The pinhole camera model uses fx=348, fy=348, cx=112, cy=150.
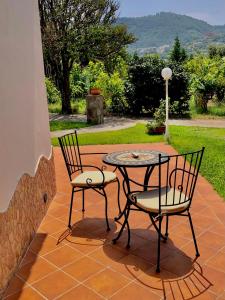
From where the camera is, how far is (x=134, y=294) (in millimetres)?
2781

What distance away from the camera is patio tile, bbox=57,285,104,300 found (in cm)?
275

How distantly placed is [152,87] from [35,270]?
12.6m

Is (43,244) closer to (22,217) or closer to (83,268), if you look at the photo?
(22,217)

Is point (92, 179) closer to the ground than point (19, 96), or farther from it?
closer to the ground

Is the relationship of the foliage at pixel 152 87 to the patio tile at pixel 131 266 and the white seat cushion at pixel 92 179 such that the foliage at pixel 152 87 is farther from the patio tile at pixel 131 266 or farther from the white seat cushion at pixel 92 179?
the patio tile at pixel 131 266

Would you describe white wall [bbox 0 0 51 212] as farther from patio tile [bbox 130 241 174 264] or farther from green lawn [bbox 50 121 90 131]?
green lawn [bbox 50 121 90 131]

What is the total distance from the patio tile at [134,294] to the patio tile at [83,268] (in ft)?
1.23

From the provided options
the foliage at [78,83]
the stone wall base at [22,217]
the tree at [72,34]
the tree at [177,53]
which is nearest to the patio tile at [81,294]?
the stone wall base at [22,217]

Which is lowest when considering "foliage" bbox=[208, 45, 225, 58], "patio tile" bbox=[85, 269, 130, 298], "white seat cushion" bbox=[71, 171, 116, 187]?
"patio tile" bbox=[85, 269, 130, 298]

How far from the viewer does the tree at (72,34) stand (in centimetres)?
1462

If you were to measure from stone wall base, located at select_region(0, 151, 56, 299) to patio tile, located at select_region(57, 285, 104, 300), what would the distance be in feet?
1.78

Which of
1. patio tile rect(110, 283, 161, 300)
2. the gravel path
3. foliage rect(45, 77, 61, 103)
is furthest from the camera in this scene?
foliage rect(45, 77, 61, 103)

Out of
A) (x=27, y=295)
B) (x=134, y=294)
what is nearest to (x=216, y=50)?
(x=134, y=294)

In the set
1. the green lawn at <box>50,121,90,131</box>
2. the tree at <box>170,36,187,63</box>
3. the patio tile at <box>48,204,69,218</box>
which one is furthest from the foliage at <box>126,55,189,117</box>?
the tree at <box>170,36,187,63</box>
